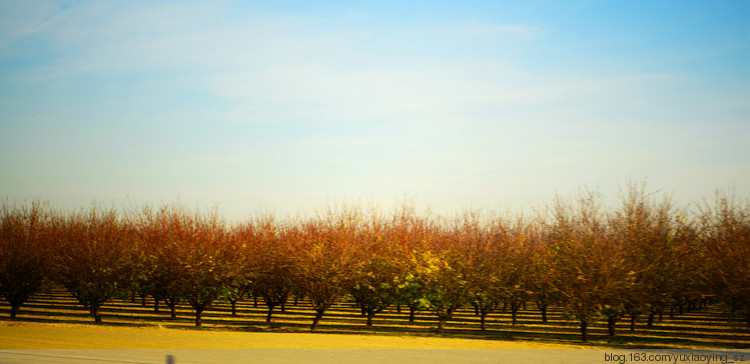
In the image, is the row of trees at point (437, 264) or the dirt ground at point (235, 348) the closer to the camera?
the dirt ground at point (235, 348)

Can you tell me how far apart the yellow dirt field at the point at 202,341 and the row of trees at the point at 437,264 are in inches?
110

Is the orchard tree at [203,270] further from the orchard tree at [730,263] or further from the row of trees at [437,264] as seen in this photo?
the orchard tree at [730,263]

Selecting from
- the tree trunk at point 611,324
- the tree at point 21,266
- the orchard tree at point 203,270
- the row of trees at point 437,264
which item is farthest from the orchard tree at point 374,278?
the tree at point 21,266

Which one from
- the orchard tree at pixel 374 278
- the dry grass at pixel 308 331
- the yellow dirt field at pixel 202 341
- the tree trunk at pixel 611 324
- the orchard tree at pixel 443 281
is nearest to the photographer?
the yellow dirt field at pixel 202 341

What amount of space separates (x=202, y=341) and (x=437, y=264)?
894 cm

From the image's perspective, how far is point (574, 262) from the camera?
1767cm

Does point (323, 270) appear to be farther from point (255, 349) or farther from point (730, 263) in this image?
point (730, 263)

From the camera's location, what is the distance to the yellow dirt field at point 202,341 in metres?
13.5

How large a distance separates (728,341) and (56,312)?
27.7 meters

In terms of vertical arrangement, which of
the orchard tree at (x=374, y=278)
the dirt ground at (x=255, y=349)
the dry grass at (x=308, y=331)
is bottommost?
the dry grass at (x=308, y=331)

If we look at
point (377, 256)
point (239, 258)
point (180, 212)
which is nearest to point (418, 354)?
point (377, 256)

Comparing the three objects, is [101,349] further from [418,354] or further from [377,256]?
[377,256]

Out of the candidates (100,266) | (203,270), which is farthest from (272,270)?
(100,266)

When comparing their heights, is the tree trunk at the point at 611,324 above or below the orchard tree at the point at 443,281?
below
